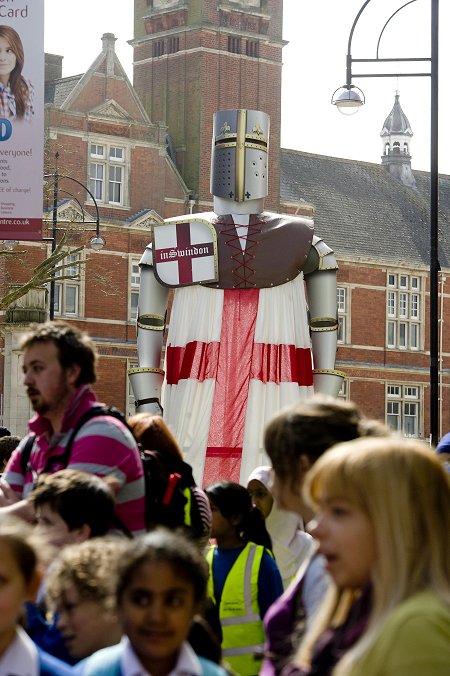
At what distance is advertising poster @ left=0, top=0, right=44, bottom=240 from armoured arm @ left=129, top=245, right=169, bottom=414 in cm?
99

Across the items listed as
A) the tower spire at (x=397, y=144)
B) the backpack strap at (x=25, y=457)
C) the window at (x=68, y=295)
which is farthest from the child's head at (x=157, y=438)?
the tower spire at (x=397, y=144)

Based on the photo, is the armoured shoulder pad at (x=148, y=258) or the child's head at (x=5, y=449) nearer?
the child's head at (x=5, y=449)

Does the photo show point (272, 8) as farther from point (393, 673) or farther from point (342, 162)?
point (393, 673)

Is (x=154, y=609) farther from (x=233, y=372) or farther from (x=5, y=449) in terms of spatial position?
(x=233, y=372)

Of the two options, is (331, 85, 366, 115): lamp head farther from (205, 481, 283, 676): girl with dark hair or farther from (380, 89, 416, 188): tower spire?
(380, 89, 416, 188): tower spire

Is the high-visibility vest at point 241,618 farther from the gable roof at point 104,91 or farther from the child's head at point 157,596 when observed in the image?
the gable roof at point 104,91

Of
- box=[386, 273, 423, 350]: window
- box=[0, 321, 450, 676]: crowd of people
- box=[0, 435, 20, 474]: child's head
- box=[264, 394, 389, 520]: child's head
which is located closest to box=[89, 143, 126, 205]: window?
box=[386, 273, 423, 350]: window

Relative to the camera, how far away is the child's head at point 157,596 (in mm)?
3449

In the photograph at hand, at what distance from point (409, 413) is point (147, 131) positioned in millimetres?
13495

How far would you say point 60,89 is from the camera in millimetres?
46656

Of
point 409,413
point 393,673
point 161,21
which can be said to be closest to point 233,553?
point 393,673

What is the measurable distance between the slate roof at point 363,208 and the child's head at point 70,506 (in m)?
45.2

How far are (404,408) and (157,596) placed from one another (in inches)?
1933

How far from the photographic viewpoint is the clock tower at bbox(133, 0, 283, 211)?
46906 mm
